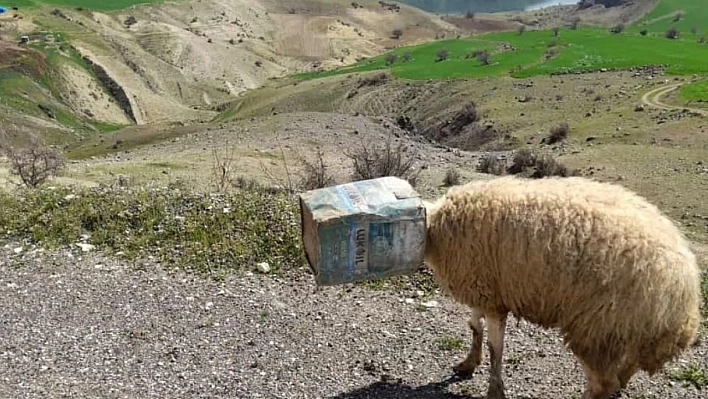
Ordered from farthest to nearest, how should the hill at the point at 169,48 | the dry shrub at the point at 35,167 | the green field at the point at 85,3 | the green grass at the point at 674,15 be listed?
the green grass at the point at 674,15 → the green field at the point at 85,3 → the hill at the point at 169,48 → the dry shrub at the point at 35,167

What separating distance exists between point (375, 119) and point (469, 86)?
1535 cm

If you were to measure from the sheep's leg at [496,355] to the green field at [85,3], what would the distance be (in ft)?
280

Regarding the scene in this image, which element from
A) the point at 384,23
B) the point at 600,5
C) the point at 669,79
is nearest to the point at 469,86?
the point at 669,79

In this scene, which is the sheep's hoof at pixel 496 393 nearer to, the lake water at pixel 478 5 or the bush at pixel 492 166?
the bush at pixel 492 166

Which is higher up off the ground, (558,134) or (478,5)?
(558,134)

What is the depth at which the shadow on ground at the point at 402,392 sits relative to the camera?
643cm

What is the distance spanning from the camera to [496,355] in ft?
20.4

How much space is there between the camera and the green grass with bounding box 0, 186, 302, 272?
9297 millimetres

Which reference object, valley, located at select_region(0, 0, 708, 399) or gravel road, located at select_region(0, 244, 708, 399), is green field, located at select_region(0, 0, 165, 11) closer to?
valley, located at select_region(0, 0, 708, 399)

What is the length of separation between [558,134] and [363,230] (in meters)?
28.8

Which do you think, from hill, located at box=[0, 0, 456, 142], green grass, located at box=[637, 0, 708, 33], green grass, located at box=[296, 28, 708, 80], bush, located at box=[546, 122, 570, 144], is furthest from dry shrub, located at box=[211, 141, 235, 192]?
green grass, located at box=[637, 0, 708, 33]

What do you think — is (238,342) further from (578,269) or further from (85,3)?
(85,3)

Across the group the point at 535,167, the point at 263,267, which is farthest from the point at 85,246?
the point at 535,167

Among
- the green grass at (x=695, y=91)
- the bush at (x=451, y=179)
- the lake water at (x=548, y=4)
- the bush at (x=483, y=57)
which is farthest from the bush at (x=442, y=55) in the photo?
the lake water at (x=548, y=4)
